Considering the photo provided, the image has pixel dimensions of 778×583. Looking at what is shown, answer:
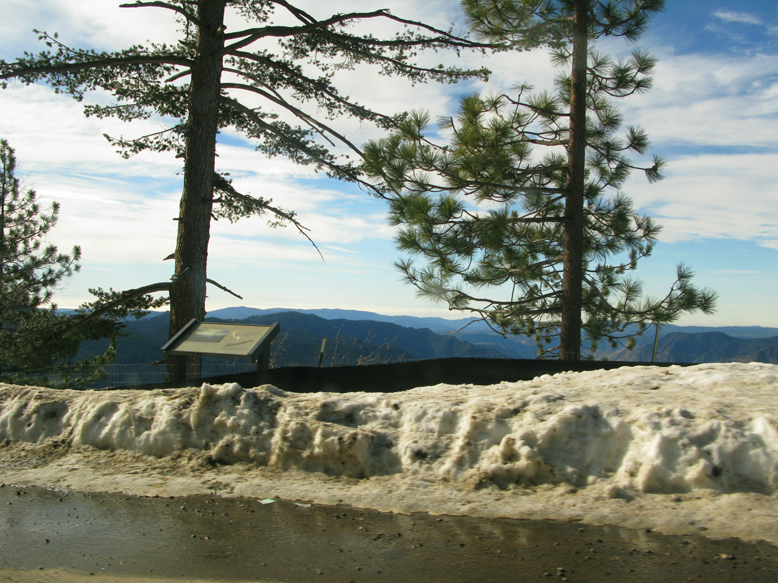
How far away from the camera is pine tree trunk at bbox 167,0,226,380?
9.83 meters

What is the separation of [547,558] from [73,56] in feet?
32.7

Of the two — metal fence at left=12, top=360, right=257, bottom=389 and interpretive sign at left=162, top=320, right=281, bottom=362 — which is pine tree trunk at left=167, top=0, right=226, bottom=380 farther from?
interpretive sign at left=162, top=320, right=281, bottom=362

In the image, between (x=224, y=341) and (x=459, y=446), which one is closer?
(x=459, y=446)

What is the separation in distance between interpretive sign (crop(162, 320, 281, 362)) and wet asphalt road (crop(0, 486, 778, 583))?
2234 millimetres

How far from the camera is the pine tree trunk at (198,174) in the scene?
983cm

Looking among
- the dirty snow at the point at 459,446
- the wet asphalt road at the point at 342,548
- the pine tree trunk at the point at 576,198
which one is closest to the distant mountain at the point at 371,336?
the pine tree trunk at the point at 576,198

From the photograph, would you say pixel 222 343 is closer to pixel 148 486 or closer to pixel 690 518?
pixel 148 486

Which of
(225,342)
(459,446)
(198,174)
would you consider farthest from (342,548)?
(198,174)

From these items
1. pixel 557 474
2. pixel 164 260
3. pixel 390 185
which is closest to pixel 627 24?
pixel 390 185

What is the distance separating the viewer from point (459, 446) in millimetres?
3893

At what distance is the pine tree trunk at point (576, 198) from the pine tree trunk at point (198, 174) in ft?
21.4

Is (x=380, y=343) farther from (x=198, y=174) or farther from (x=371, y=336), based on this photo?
(x=198, y=174)

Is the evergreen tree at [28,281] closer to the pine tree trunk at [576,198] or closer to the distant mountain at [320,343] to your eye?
the distant mountain at [320,343]

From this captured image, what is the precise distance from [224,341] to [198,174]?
4.95 meters
